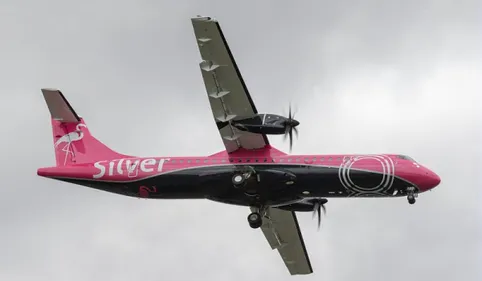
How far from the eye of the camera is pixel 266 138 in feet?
118

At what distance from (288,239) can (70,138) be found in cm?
1103

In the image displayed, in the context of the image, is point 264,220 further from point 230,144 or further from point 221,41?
point 221,41

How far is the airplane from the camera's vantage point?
112ft

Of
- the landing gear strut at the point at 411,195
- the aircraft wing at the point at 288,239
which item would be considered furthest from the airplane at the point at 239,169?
the aircraft wing at the point at 288,239

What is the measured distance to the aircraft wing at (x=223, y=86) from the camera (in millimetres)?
33156

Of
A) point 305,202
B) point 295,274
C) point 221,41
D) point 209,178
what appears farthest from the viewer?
point 295,274

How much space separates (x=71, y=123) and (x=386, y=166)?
46.8ft

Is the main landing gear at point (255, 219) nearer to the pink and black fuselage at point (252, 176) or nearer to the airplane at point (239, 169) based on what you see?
the airplane at point (239, 169)

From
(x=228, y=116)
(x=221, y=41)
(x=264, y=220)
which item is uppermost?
(x=221, y=41)

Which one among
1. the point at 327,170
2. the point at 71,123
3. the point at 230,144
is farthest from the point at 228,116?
the point at 71,123

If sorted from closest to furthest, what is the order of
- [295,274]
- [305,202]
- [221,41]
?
[221,41] < [305,202] < [295,274]

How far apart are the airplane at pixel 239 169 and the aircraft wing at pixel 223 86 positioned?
0.12 feet

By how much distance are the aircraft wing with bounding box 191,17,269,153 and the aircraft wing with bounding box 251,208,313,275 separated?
4793 millimetres

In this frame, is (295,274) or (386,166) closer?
(386,166)
